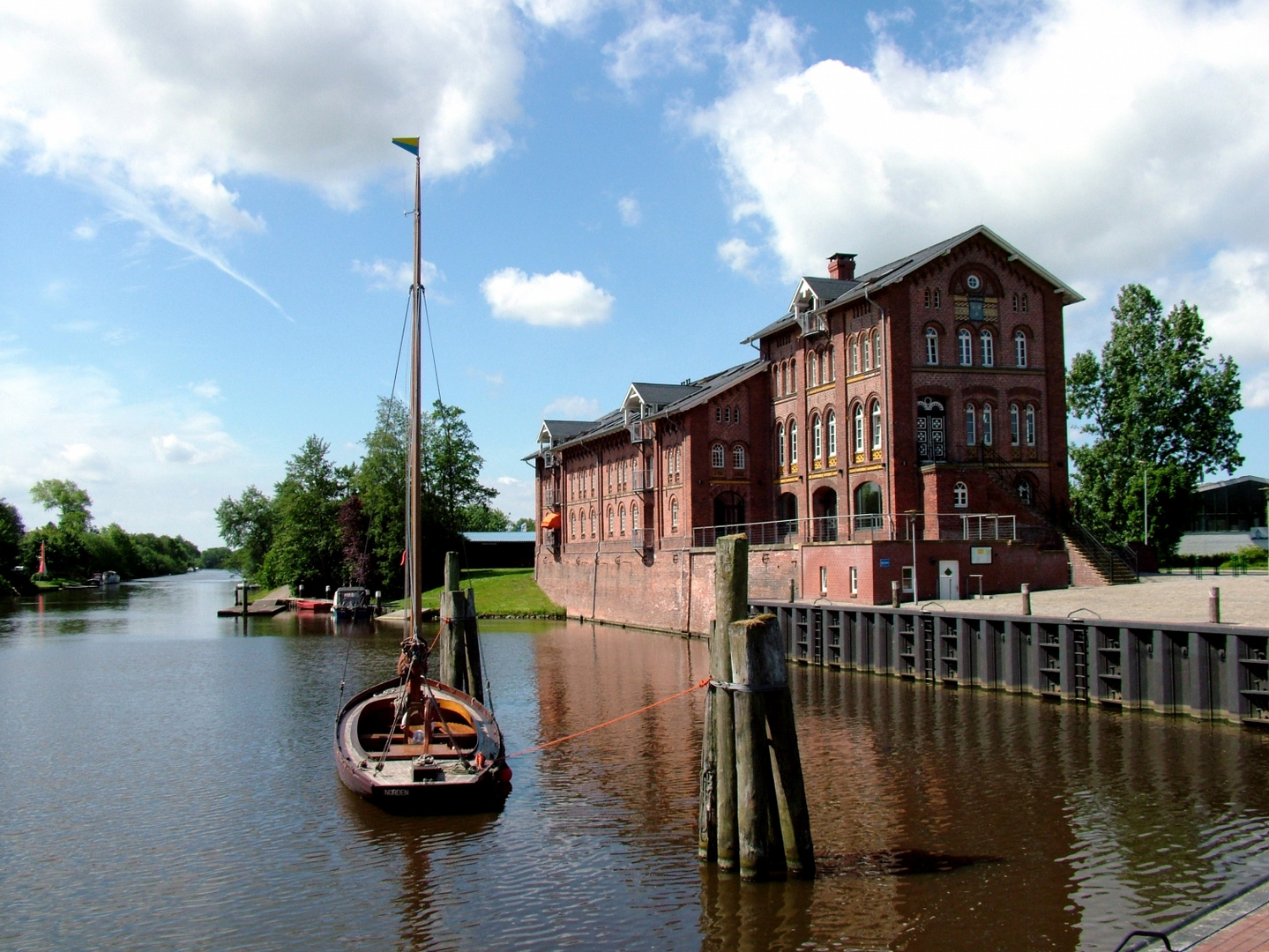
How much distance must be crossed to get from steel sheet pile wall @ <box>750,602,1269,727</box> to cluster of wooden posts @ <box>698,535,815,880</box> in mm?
13582

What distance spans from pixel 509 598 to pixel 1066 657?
4814 cm

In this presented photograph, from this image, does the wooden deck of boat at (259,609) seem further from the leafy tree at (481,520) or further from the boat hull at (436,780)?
the boat hull at (436,780)

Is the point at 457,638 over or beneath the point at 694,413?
beneath

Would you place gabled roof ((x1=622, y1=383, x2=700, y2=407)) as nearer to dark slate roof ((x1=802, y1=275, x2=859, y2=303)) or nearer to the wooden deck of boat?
dark slate roof ((x1=802, y1=275, x2=859, y2=303))

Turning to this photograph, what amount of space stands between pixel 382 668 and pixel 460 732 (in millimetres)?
19544

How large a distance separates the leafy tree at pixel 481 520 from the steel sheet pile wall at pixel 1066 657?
6636cm

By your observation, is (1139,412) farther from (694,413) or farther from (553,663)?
(553,663)

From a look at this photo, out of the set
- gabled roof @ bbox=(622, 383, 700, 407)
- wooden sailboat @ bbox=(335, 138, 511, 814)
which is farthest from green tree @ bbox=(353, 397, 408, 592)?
wooden sailboat @ bbox=(335, 138, 511, 814)

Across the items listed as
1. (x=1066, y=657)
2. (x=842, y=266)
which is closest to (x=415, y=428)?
(x=1066, y=657)

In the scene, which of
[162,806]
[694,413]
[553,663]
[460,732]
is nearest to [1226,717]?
[460,732]

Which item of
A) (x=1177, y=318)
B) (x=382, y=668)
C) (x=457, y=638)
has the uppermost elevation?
(x=1177, y=318)

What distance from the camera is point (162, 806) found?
17.3 meters

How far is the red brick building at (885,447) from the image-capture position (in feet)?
129

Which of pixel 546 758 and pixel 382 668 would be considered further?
pixel 382 668
